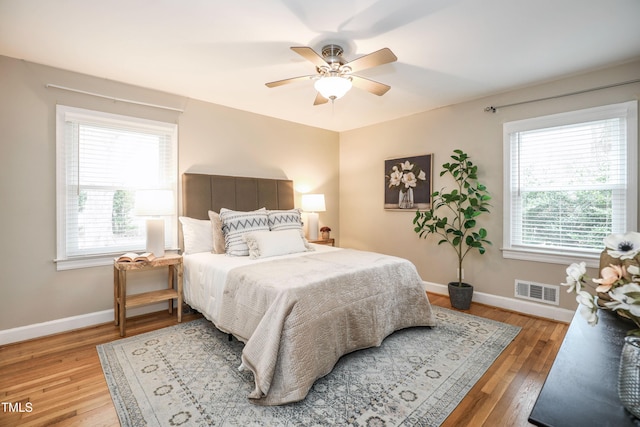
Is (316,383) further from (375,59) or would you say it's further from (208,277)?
(375,59)

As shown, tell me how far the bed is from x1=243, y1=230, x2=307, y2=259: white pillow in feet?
0.03

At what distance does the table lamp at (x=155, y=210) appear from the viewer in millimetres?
2924

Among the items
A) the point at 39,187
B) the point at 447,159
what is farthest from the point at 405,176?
the point at 39,187

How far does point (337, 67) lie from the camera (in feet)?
8.21

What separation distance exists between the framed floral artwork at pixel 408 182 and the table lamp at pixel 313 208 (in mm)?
1030

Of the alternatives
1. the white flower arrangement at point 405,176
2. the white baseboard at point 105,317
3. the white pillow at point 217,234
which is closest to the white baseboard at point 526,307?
the white baseboard at point 105,317

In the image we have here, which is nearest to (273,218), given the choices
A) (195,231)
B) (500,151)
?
(195,231)

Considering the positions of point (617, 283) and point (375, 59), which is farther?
point (375, 59)

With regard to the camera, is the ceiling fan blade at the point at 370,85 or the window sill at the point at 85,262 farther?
the window sill at the point at 85,262

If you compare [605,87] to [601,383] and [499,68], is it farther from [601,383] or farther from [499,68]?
[601,383]

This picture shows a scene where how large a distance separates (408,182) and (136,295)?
3.66 metres

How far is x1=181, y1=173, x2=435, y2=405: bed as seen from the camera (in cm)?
186

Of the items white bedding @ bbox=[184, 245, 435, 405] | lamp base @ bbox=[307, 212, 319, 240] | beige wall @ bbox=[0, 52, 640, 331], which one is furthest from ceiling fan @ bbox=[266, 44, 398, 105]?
lamp base @ bbox=[307, 212, 319, 240]

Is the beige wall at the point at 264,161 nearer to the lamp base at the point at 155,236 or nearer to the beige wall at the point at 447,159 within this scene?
the beige wall at the point at 447,159
